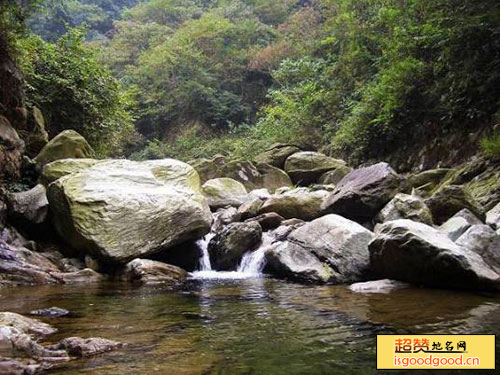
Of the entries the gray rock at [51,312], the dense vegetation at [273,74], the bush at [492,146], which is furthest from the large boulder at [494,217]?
the gray rock at [51,312]

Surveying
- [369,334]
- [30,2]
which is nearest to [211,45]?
[30,2]

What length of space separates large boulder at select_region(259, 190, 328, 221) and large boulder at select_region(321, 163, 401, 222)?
0.98 m

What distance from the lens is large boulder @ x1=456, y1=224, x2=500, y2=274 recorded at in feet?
23.3

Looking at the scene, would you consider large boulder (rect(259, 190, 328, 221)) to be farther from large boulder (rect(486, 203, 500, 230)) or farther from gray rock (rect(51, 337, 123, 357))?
gray rock (rect(51, 337, 123, 357))

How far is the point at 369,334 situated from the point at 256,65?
27786 mm

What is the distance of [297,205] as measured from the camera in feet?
39.3

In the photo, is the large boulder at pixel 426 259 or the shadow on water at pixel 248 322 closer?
the shadow on water at pixel 248 322

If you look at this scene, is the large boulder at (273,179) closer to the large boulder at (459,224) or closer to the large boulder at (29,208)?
the large boulder at (29,208)

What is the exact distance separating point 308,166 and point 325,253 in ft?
32.0

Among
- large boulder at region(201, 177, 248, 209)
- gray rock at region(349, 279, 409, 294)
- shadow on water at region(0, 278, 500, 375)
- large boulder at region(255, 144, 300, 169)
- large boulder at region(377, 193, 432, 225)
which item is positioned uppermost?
large boulder at region(255, 144, 300, 169)

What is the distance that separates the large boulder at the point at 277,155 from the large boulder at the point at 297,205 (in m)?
7.32

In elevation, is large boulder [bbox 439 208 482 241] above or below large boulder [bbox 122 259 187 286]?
above

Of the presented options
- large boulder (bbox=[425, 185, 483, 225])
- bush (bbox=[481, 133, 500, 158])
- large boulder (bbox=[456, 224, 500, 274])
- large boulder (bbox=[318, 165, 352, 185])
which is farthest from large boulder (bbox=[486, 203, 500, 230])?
large boulder (bbox=[318, 165, 352, 185])

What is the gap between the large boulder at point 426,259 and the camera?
263 inches
